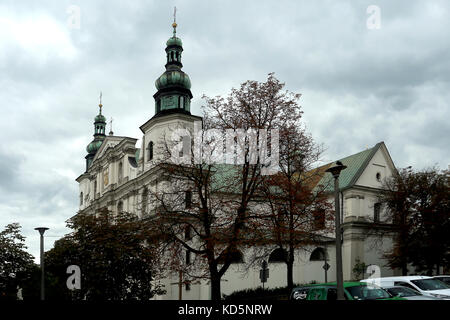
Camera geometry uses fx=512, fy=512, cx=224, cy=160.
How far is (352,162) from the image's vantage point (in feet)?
196

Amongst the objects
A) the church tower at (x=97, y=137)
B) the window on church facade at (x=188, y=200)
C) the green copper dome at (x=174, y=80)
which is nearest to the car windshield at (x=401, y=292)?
the window on church facade at (x=188, y=200)

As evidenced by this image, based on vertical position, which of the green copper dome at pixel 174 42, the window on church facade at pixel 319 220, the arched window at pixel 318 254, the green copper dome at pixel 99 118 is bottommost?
the arched window at pixel 318 254

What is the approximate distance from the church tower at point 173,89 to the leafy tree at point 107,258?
20006 mm

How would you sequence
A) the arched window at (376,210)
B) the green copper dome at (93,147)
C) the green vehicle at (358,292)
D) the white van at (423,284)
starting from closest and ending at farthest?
the green vehicle at (358,292), the white van at (423,284), the arched window at (376,210), the green copper dome at (93,147)

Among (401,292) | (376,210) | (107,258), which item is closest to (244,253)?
(376,210)

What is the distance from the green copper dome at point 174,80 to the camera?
166ft

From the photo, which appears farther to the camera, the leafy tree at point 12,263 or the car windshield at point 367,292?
the leafy tree at point 12,263

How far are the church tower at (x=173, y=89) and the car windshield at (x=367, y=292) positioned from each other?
33614mm

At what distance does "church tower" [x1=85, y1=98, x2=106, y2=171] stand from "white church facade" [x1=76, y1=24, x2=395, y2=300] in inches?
749

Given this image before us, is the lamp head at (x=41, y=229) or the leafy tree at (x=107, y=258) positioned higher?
the lamp head at (x=41, y=229)

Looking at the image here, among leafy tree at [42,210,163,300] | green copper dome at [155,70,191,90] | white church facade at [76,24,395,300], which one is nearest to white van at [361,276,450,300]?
leafy tree at [42,210,163,300]

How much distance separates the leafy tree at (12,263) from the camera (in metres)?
35.6

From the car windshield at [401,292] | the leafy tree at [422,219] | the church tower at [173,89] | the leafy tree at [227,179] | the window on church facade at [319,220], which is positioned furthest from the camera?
the church tower at [173,89]

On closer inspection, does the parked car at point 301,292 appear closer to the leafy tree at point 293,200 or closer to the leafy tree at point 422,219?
the leafy tree at point 293,200
